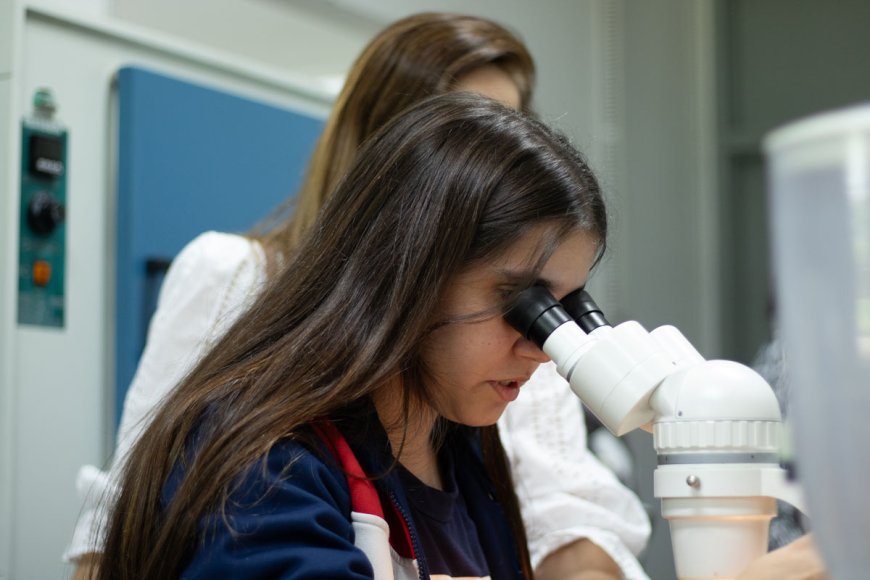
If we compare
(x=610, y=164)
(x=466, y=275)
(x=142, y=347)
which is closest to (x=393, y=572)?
(x=466, y=275)

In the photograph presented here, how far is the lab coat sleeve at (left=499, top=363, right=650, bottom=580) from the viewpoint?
153 cm

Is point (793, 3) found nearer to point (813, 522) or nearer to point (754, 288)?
point (754, 288)

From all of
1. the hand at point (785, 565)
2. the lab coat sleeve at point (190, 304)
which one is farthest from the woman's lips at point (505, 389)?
the lab coat sleeve at point (190, 304)

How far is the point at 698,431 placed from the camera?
3.03 feet

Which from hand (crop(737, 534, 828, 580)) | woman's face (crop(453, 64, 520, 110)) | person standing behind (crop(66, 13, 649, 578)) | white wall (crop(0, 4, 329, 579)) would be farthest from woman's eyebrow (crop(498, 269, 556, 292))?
white wall (crop(0, 4, 329, 579))

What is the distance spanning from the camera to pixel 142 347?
7.41ft

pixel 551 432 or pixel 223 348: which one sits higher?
pixel 223 348

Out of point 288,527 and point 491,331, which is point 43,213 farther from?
point 288,527

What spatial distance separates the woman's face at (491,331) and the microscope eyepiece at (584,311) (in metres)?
0.01

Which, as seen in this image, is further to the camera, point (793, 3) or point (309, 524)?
point (793, 3)

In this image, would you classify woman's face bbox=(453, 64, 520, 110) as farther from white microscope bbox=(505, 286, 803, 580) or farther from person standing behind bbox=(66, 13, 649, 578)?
white microscope bbox=(505, 286, 803, 580)

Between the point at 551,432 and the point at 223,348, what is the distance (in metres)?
0.67

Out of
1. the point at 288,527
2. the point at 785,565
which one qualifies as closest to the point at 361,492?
the point at 288,527

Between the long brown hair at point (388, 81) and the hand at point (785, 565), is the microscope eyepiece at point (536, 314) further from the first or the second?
the long brown hair at point (388, 81)
